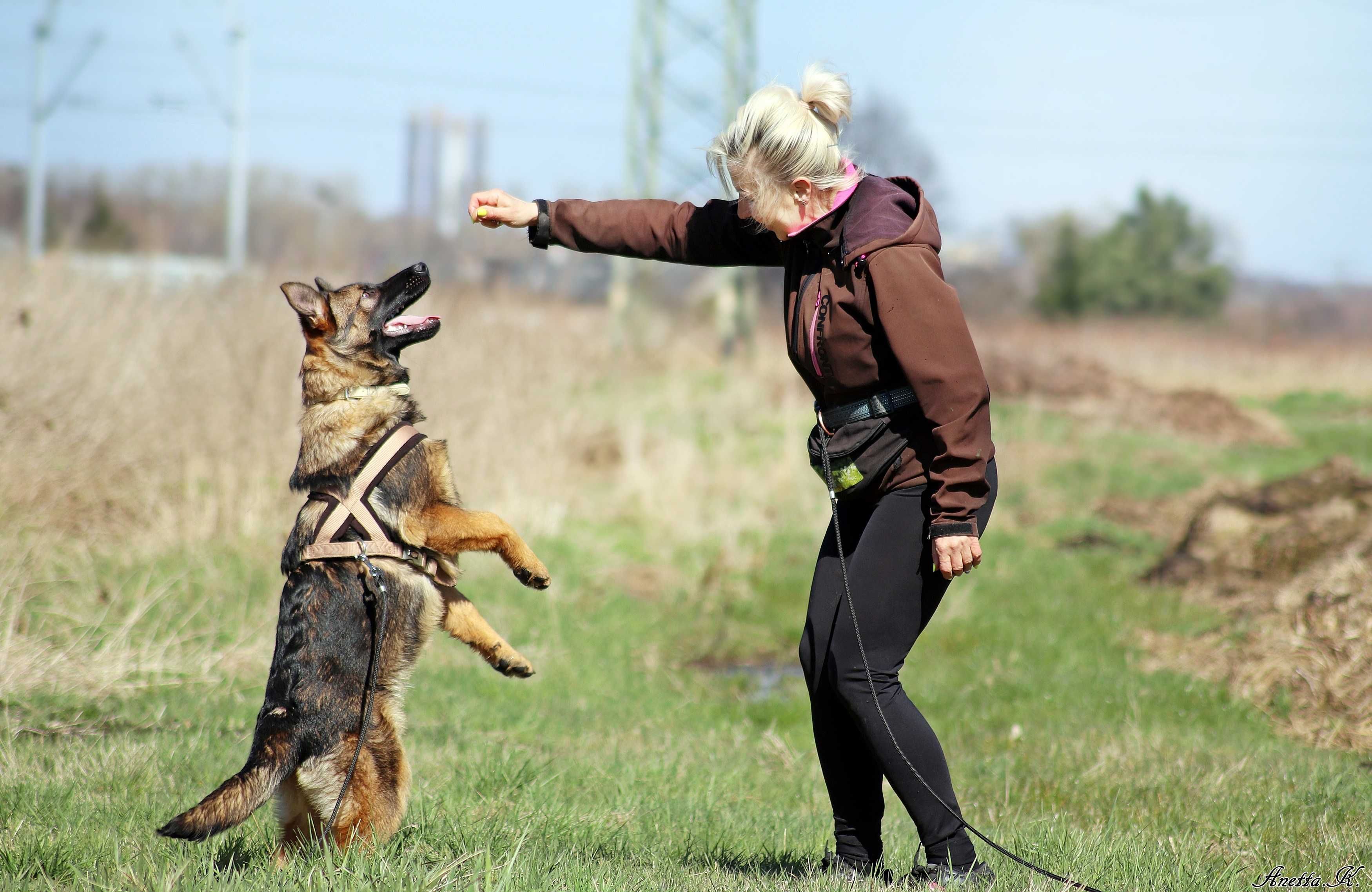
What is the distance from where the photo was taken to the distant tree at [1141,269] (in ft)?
133

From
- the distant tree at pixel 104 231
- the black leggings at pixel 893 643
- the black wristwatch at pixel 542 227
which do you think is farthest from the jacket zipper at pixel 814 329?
the distant tree at pixel 104 231

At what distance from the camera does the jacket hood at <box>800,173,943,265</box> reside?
119 inches

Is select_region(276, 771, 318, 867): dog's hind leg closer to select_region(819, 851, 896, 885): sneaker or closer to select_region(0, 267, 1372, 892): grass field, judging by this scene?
select_region(0, 267, 1372, 892): grass field

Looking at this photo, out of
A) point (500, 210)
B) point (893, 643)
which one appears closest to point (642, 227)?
point (500, 210)

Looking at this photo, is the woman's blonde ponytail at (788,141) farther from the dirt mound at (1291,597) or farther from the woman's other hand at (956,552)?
the dirt mound at (1291,597)

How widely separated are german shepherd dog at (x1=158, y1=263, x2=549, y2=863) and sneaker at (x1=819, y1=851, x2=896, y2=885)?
120 cm

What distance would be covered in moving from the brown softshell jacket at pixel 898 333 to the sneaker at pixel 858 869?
1063 millimetres

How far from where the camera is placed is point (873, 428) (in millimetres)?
3152

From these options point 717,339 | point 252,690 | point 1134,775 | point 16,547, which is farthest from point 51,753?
point 717,339

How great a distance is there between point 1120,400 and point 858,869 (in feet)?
60.0

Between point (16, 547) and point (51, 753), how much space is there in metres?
2.74

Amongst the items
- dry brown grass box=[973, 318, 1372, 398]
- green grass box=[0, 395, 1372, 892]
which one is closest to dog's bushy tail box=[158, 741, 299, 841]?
green grass box=[0, 395, 1372, 892]

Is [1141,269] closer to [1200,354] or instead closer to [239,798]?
[1200,354]

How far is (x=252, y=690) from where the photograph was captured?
5797 mm
